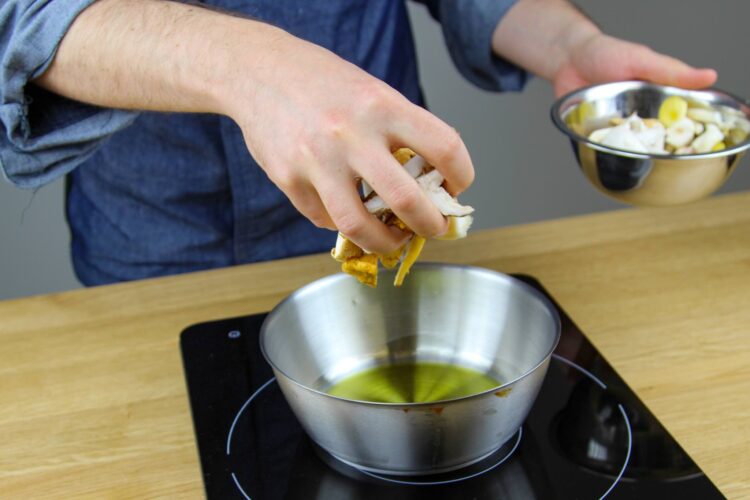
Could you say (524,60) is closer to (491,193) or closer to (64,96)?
(64,96)

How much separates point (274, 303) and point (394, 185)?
1.37 ft

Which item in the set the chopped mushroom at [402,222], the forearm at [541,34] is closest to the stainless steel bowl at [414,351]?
the chopped mushroom at [402,222]

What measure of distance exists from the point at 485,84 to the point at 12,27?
0.71m

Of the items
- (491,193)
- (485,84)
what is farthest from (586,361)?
(491,193)

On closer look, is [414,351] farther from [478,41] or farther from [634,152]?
[478,41]

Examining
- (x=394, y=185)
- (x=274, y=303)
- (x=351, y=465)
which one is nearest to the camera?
(x=394, y=185)

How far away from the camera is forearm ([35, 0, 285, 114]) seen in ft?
2.43

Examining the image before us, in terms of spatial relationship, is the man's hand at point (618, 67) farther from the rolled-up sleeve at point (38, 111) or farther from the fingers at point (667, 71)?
Result: the rolled-up sleeve at point (38, 111)

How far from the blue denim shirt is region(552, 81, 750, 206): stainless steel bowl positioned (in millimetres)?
240

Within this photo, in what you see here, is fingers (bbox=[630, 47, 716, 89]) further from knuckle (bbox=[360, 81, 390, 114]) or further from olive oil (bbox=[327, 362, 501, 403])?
knuckle (bbox=[360, 81, 390, 114])

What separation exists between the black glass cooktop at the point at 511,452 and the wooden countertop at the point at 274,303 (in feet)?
0.11

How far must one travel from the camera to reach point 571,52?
3.99ft

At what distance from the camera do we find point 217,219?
1.24m

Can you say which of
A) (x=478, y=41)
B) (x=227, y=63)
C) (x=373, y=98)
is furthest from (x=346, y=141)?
(x=478, y=41)
